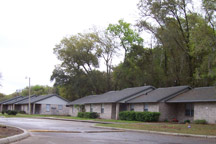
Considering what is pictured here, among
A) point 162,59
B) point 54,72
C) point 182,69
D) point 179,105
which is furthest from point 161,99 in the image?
point 54,72

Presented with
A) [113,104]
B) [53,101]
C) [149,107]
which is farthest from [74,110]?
[149,107]

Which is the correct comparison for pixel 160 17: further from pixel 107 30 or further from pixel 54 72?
pixel 54 72

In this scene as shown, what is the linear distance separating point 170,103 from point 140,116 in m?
3.77

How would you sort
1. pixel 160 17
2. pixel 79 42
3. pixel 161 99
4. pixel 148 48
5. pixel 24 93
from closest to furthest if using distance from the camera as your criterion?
pixel 161 99 → pixel 160 17 → pixel 148 48 → pixel 79 42 → pixel 24 93

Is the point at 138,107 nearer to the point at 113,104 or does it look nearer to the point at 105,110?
the point at 113,104

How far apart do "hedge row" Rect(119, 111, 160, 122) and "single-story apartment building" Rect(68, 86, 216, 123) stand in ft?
4.39

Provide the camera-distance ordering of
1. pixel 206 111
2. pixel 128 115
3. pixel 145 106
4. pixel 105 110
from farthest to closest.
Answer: pixel 105 110 → pixel 145 106 → pixel 128 115 → pixel 206 111

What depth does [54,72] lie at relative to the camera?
61.9m

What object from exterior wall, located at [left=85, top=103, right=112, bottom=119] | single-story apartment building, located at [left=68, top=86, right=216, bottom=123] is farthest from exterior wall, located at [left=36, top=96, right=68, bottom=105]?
single-story apartment building, located at [left=68, top=86, right=216, bottom=123]

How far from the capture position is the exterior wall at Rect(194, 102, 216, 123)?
2645 centimetres

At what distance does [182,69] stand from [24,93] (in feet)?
263

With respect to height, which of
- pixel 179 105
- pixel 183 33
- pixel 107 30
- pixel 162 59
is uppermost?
pixel 107 30

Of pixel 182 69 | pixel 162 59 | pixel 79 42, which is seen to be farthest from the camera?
pixel 79 42

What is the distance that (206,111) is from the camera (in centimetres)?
2722
